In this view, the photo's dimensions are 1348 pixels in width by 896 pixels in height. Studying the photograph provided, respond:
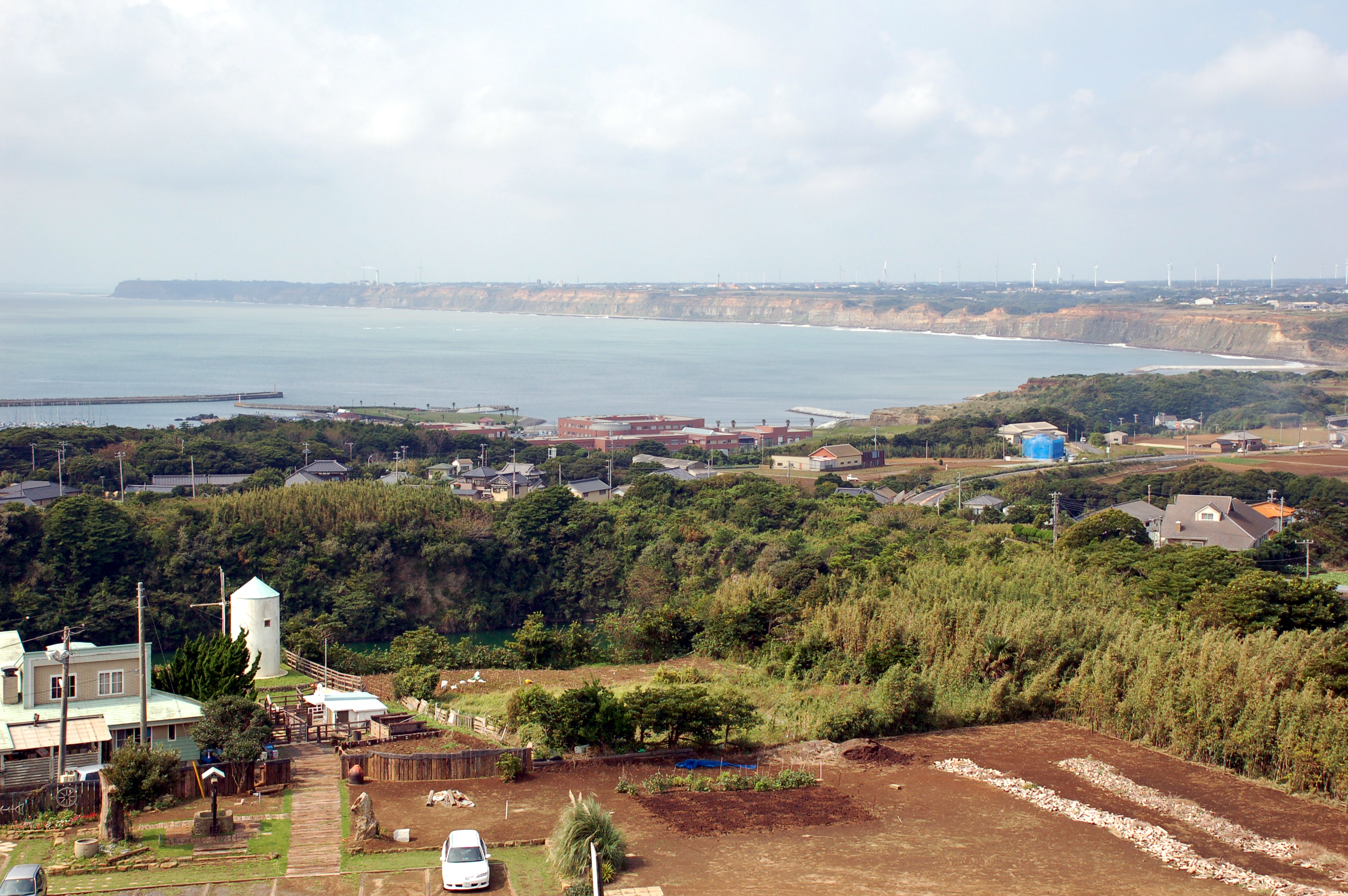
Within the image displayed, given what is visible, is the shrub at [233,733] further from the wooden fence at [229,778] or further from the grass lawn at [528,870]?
the grass lawn at [528,870]

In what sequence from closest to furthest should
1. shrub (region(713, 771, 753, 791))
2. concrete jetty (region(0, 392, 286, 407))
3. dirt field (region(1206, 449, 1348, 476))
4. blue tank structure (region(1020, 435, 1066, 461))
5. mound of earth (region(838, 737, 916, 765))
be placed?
shrub (region(713, 771, 753, 791)) < mound of earth (region(838, 737, 916, 765)) < dirt field (region(1206, 449, 1348, 476)) < blue tank structure (region(1020, 435, 1066, 461)) < concrete jetty (region(0, 392, 286, 407))

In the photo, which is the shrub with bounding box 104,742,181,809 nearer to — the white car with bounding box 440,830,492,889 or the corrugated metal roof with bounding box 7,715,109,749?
the corrugated metal roof with bounding box 7,715,109,749

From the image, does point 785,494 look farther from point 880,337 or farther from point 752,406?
point 880,337

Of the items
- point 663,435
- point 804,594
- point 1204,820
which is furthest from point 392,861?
point 663,435

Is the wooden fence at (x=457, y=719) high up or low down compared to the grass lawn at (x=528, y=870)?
down

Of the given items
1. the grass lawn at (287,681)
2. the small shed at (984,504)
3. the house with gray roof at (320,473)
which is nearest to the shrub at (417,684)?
the grass lawn at (287,681)

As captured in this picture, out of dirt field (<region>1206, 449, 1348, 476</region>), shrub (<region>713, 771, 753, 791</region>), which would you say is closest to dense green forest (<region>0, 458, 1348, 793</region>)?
shrub (<region>713, 771, 753, 791</region>)
